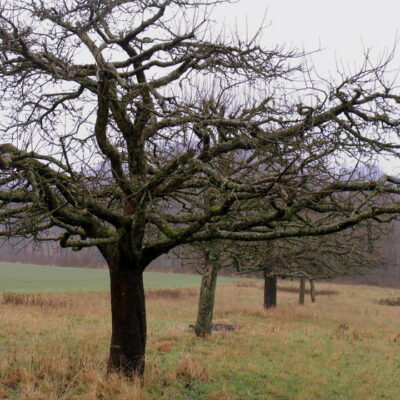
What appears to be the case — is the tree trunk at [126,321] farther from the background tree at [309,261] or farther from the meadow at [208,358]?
the background tree at [309,261]

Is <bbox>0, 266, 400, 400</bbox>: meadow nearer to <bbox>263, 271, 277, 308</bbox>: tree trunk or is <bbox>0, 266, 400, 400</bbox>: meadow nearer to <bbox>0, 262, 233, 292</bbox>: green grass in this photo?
<bbox>263, 271, 277, 308</bbox>: tree trunk

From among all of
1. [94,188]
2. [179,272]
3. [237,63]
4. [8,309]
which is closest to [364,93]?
[237,63]

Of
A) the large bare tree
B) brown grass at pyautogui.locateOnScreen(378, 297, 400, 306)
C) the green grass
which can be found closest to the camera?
the large bare tree

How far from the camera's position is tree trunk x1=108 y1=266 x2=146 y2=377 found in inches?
304

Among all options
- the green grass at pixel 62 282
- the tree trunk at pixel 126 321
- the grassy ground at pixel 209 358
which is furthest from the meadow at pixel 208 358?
the green grass at pixel 62 282

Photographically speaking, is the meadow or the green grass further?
the green grass

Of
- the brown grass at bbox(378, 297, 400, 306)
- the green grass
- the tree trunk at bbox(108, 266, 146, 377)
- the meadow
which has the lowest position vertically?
the green grass

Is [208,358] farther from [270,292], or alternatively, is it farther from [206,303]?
[270,292]

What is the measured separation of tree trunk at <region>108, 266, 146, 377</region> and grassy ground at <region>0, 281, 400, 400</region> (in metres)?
0.31

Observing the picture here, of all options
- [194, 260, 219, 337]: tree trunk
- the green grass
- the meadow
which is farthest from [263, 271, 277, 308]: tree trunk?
the green grass

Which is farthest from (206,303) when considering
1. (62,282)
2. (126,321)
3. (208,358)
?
(62,282)

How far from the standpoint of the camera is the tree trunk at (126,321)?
771 centimetres

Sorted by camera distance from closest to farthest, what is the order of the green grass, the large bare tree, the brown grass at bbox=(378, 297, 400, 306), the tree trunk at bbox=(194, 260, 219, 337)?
the large bare tree → the tree trunk at bbox=(194, 260, 219, 337) → the brown grass at bbox=(378, 297, 400, 306) → the green grass

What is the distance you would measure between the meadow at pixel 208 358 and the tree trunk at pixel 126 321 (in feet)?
0.94
